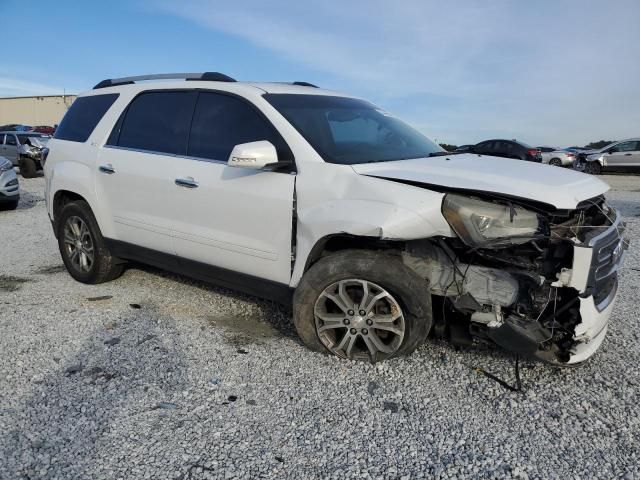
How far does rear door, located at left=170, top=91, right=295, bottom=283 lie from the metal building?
184 feet

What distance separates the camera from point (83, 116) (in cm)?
499

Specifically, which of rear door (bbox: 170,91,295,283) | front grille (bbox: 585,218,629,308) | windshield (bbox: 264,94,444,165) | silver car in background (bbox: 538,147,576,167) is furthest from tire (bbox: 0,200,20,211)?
silver car in background (bbox: 538,147,576,167)

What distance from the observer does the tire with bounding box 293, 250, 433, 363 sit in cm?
307

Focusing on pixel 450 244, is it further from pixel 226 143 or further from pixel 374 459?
pixel 226 143

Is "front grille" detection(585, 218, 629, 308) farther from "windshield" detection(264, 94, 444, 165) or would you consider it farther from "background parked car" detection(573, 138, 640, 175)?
"background parked car" detection(573, 138, 640, 175)

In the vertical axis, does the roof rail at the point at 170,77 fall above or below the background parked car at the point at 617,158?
above

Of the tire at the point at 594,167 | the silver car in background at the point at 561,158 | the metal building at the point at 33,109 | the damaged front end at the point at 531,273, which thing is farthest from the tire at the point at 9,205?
the metal building at the point at 33,109

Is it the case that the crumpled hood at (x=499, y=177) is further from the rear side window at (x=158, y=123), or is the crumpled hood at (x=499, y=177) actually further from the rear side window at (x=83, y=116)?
the rear side window at (x=83, y=116)

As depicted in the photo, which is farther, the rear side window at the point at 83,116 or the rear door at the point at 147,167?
the rear side window at the point at 83,116

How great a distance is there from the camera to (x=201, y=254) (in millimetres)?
3924

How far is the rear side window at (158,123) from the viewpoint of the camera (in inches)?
160

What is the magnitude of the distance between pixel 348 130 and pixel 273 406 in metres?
2.03

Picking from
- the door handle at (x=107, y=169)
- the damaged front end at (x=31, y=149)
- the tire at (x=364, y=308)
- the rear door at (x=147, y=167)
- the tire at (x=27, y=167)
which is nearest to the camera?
the tire at (x=364, y=308)

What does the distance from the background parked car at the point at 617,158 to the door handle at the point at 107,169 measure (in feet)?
74.8
